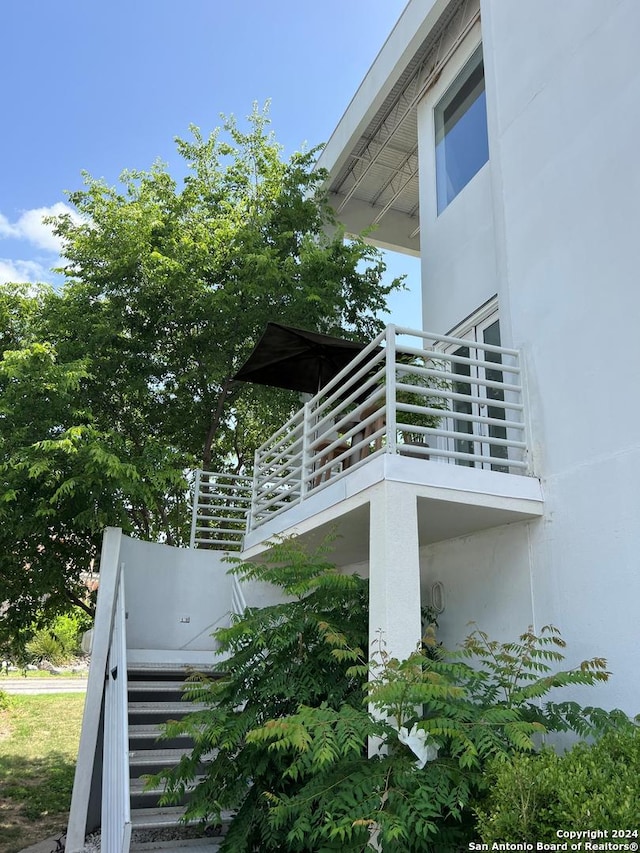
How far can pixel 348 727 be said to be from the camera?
12.0 ft

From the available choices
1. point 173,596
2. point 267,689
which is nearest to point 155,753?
point 267,689

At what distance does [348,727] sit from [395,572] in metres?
1.21

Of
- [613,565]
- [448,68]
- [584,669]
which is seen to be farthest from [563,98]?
[584,669]

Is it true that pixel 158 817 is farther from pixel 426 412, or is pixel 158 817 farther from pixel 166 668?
pixel 426 412

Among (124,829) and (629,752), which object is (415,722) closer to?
(629,752)

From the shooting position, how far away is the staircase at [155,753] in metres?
5.33

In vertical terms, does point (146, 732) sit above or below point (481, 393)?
below

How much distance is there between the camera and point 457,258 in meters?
7.75

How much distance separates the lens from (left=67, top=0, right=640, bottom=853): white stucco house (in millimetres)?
4641

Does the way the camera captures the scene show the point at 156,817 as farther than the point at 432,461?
Yes

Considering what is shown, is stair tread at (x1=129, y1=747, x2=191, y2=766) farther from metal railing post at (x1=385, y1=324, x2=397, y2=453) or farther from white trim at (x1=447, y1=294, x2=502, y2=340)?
white trim at (x1=447, y1=294, x2=502, y2=340)

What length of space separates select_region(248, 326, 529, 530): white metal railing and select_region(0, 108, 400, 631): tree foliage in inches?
96.1

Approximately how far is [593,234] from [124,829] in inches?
213

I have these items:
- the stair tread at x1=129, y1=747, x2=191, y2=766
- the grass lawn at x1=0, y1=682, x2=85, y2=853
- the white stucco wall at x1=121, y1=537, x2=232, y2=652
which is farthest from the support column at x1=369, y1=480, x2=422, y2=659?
the grass lawn at x1=0, y1=682, x2=85, y2=853
